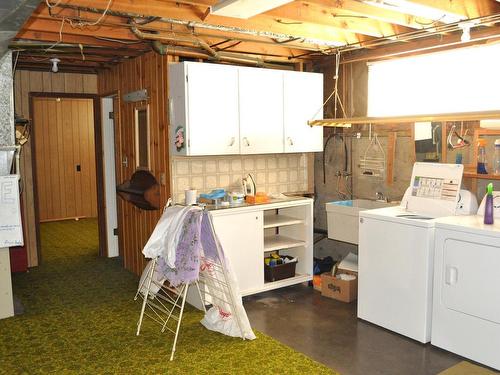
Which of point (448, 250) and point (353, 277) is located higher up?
point (448, 250)

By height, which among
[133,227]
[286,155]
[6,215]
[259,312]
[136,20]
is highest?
[136,20]

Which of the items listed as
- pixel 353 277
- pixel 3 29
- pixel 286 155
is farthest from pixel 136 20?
pixel 353 277

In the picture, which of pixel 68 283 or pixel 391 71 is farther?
pixel 68 283

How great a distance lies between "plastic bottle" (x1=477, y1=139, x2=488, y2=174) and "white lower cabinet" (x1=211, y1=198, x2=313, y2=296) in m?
1.68

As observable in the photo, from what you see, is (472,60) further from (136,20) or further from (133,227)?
(133,227)

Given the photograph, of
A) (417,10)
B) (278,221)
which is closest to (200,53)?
(278,221)

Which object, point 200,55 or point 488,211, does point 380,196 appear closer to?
point 488,211

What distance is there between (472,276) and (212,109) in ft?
8.27

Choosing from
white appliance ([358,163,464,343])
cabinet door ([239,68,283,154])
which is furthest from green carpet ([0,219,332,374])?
cabinet door ([239,68,283,154])

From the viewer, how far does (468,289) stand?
3.38 metres

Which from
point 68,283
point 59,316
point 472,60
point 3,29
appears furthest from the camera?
point 68,283

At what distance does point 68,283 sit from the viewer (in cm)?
529

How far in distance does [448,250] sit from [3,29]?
10.5ft

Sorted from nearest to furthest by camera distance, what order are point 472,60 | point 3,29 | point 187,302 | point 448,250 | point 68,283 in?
1. point 3,29
2. point 448,250
3. point 472,60
4. point 187,302
5. point 68,283
